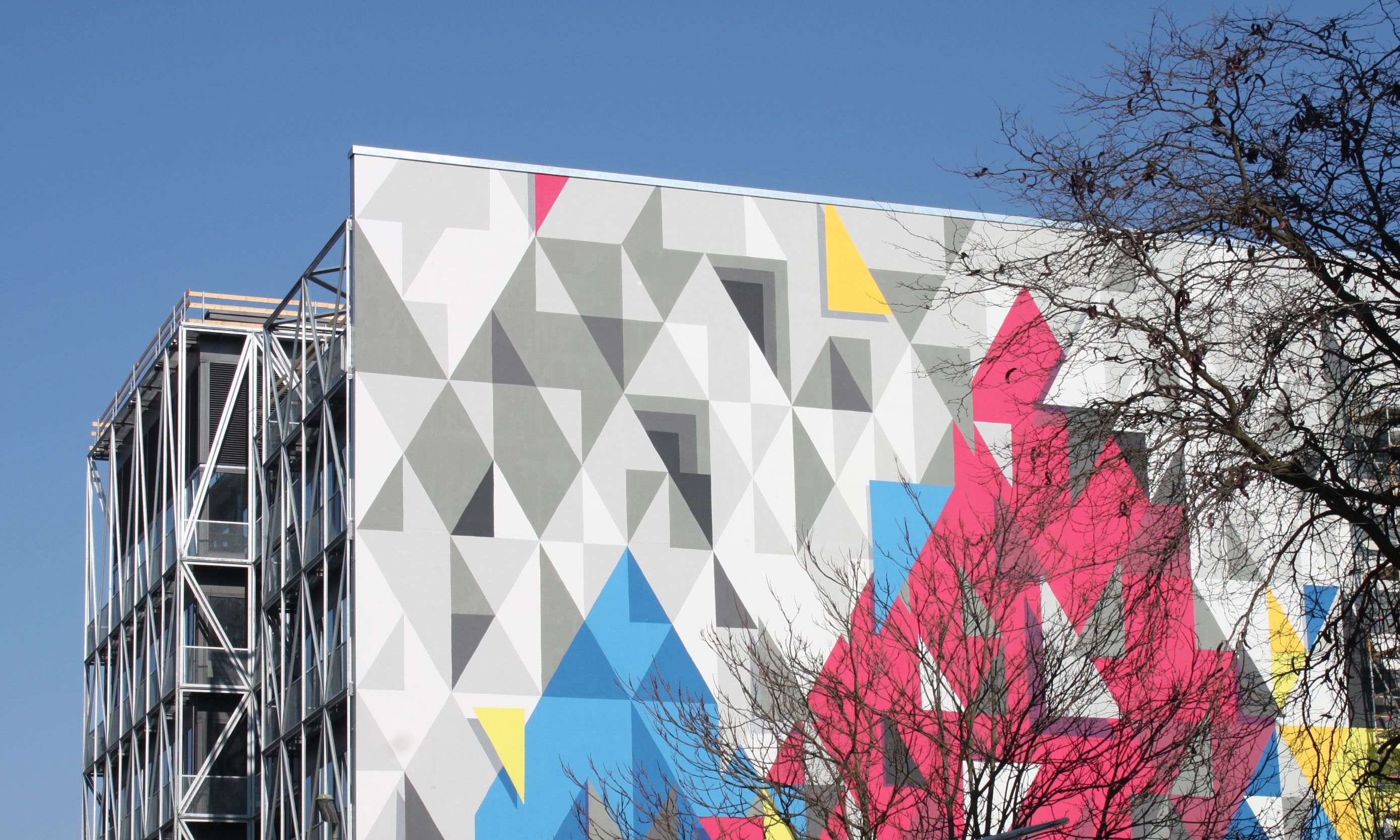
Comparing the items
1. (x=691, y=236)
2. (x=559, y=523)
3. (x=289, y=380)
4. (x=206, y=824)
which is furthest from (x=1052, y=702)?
(x=206, y=824)

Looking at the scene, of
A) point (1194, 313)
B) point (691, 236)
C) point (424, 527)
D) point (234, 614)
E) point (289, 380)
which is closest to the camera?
point (1194, 313)

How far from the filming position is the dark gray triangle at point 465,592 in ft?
124

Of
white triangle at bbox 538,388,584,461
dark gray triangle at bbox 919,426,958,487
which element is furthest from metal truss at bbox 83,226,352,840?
dark gray triangle at bbox 919,426,958,487

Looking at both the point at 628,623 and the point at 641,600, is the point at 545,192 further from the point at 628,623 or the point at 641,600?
the point at 628,623

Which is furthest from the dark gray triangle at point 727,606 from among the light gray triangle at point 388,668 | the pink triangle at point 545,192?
the pink triangle at point 545,192

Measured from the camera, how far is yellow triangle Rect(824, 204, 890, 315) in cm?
4222

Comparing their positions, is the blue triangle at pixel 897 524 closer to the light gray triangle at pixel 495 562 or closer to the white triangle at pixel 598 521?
the white triangle at pixel 598 521

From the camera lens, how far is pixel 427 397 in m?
39.0

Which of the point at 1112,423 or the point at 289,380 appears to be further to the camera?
the point at 289,380

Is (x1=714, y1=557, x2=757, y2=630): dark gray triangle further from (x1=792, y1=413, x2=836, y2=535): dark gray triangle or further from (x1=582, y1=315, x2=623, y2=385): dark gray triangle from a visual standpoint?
(x1=582, y1=315, x2=623, y2=385): dark gray triangle

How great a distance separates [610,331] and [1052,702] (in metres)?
18.4

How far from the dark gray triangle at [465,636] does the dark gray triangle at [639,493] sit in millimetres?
3451

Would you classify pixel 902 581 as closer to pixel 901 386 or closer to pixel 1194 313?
pixel 901 386

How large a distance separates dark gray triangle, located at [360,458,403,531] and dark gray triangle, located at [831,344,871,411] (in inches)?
370
